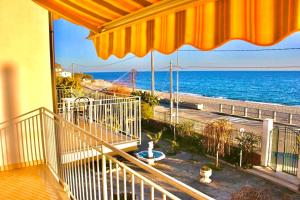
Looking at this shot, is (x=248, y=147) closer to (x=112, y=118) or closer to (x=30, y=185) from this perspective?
(x=112, y=118)

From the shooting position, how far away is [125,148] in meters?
8.95

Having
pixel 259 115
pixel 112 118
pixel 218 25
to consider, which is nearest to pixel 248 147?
pixel 112 118

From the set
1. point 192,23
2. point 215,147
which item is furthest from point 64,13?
→ point 215,147

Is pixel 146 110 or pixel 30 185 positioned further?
pixel 146 110

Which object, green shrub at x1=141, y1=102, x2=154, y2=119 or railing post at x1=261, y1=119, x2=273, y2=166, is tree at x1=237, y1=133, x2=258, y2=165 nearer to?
railing post at x1=261, y1=119, x2=273, y2=166

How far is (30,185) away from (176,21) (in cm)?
389

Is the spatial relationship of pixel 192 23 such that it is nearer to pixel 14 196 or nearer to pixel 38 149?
pixel 14 196

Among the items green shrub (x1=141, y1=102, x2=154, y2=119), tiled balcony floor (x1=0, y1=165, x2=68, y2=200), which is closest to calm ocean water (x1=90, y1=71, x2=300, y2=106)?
green shrub (x1=141, y1=102, x2=154, y2=119)

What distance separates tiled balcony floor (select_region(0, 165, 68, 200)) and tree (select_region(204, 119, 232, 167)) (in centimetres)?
826

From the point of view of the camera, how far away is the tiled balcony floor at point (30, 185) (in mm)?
4152

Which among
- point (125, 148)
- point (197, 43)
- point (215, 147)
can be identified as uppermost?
point (197, 43)

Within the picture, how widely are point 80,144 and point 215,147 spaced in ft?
32.5

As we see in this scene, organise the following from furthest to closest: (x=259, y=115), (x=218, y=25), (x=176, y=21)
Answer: (x=259, y=115), (x=176, y=21), (x=218, y=25)

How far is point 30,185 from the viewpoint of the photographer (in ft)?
14.9
